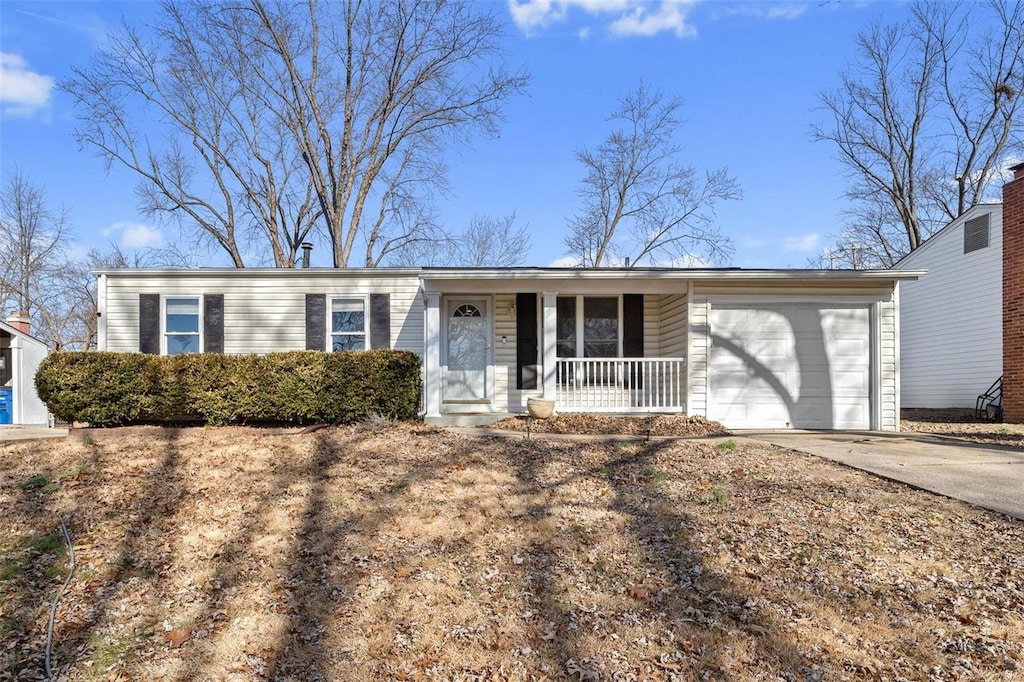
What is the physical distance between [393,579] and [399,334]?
752cm

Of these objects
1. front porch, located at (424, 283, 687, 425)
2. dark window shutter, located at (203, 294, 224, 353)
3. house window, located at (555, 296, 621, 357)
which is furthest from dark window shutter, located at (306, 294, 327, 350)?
house window, located at (555, 296, 621, 357)

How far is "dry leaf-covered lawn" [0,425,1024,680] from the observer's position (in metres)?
3.16

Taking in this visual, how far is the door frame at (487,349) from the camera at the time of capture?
36.6ft

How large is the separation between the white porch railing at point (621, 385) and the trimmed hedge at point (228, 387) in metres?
3.25

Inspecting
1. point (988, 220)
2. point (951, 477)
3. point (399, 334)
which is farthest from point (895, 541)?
point (988, 220)

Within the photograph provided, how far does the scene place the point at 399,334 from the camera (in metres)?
11.2

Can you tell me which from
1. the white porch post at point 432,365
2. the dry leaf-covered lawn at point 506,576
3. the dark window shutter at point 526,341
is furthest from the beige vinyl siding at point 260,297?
the dry leaf-covered lawn at point 506,576

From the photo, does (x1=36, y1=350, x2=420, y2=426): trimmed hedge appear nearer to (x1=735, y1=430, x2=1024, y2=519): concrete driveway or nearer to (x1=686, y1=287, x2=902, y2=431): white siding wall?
(x1=686, y1=287, x2=902, y2=431): white siding wall

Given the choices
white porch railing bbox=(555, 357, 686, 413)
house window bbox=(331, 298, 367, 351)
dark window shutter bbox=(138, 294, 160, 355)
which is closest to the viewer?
white porch railing bbox=(555, 357, 686, 413)

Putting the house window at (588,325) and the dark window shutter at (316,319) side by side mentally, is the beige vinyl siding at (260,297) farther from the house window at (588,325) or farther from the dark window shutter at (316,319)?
the house window at (588,325)

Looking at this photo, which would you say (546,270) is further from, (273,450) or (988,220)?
(988,220)

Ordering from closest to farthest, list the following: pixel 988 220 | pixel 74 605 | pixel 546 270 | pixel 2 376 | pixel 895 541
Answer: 1. pixel 74 605
2. pixel 895 541
3. pixel 546 270
4. pixel 988 220
5. pixel 2 376

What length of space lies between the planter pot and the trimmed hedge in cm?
225

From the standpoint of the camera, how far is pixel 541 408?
32.1 ft
